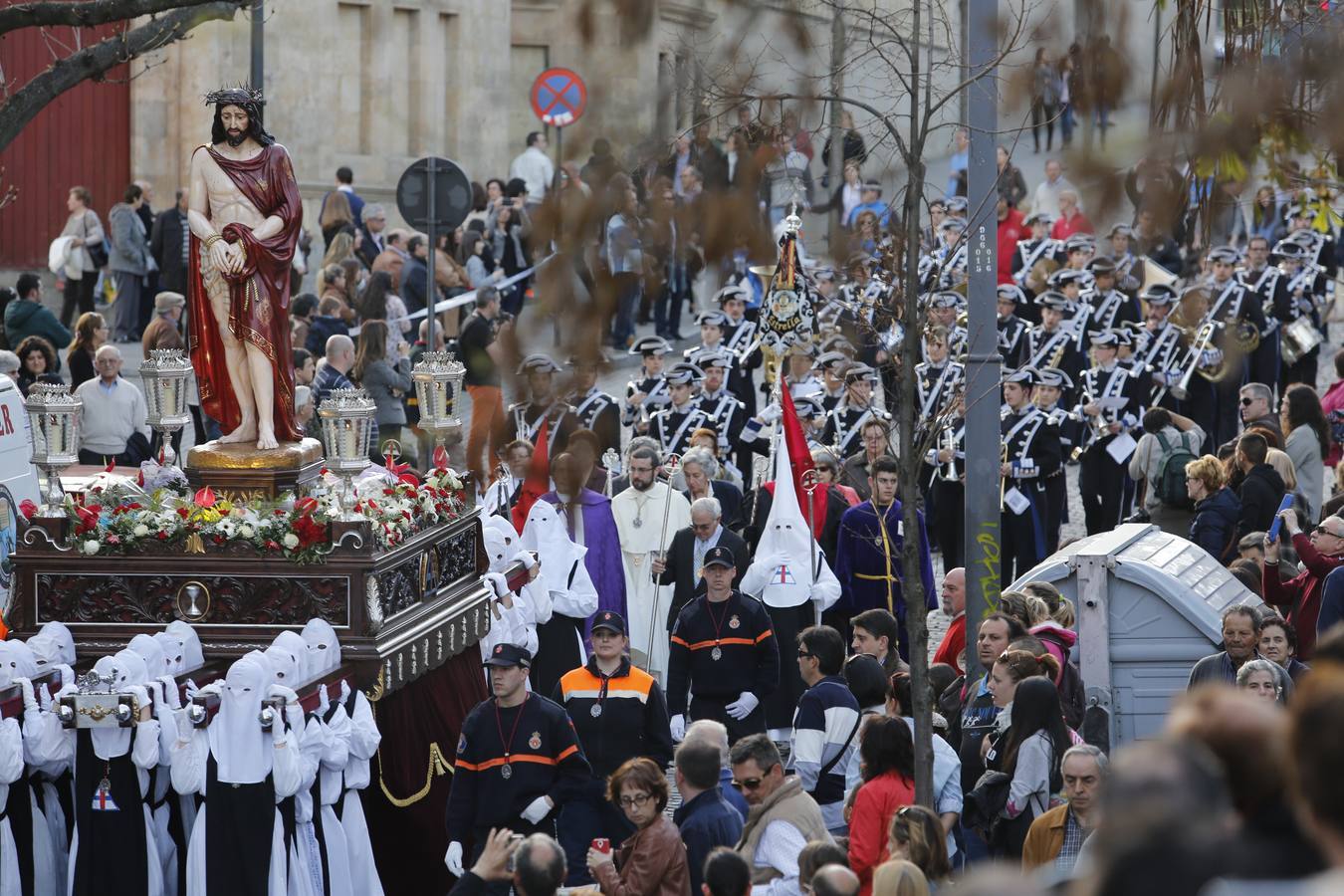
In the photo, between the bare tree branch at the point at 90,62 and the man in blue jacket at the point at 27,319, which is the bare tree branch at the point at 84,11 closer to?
the bare tree branch at the point at 90,62

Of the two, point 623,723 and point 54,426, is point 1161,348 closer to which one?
point 623,723

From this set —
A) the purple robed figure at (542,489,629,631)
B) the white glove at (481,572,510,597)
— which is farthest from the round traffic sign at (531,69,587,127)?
the white glove at (481,572,510,597)

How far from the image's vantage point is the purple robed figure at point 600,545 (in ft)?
44.5

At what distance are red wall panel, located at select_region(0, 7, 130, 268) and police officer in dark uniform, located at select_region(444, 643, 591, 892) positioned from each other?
1888 centimetres

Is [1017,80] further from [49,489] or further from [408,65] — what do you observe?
[408,65]

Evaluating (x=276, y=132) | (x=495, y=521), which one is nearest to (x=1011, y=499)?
(x=495, y=521)

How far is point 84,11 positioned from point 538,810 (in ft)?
23.8

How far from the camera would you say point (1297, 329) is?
23.3 m

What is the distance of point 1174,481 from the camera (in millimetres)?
15516

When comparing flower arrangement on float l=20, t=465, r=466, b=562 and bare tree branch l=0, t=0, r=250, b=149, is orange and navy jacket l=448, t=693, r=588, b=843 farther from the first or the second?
bare tree branch l=0, t=0, r=250, b=149

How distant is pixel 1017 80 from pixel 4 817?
19.5ft

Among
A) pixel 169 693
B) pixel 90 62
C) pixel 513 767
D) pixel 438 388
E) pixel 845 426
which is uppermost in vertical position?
pixel 90 62

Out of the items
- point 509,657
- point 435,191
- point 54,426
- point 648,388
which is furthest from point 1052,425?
point 509,657

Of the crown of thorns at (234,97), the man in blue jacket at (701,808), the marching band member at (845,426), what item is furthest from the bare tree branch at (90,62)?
the man in blue jacket at (701,808)
